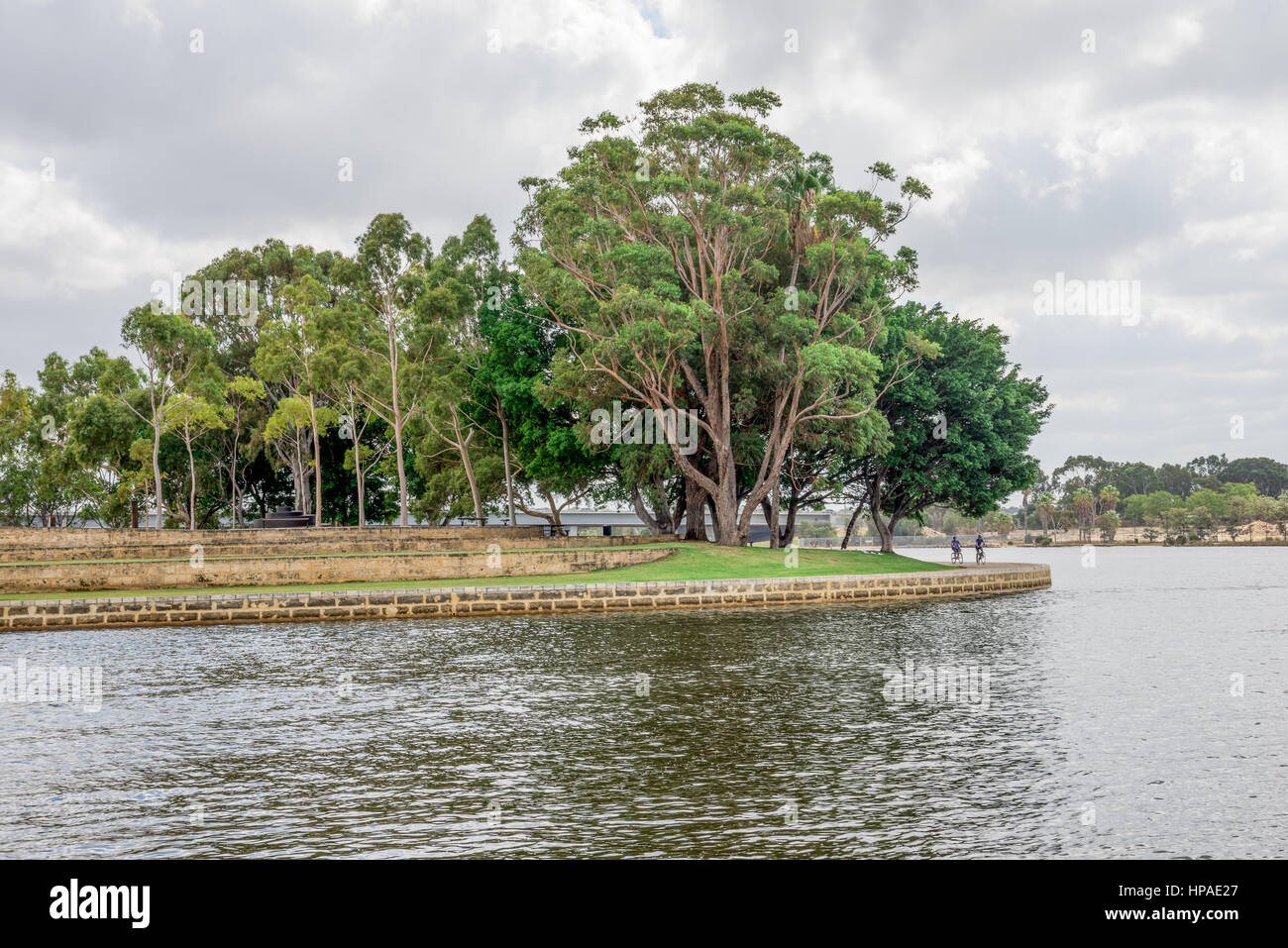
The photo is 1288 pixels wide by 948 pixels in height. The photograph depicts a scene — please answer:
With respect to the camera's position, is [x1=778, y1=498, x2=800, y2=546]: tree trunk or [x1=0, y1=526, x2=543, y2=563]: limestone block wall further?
[x1=778, y1=498, x2=800, y2=546]: tree trunk

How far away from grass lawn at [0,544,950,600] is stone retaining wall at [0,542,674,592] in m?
0.47

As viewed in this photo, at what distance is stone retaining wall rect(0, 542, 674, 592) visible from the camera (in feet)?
96.8

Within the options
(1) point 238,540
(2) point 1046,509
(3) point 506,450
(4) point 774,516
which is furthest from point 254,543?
(2) point 1046,509

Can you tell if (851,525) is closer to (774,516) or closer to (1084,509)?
(774,516)

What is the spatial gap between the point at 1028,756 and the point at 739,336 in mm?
31705

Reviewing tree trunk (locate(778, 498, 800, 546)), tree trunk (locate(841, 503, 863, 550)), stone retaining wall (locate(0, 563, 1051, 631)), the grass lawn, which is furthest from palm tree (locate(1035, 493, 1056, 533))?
stone retaining wall (locate(0, 563, 1051, 631))

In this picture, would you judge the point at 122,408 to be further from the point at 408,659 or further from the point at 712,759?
the point at 712,759

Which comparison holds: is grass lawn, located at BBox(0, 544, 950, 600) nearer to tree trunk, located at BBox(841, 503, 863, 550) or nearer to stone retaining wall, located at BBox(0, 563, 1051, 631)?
stone retaining wall, located at BBox(0, 563, 1051, 631)

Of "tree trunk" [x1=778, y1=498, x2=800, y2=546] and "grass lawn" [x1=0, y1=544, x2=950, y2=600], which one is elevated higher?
"tree trunk" [x1=778, y1=498, x2=800, y2=546]

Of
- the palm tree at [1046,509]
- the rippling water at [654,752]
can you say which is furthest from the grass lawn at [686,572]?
the palm tree at [1046,509]

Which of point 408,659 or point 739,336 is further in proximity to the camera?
point 739,336

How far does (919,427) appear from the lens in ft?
157
